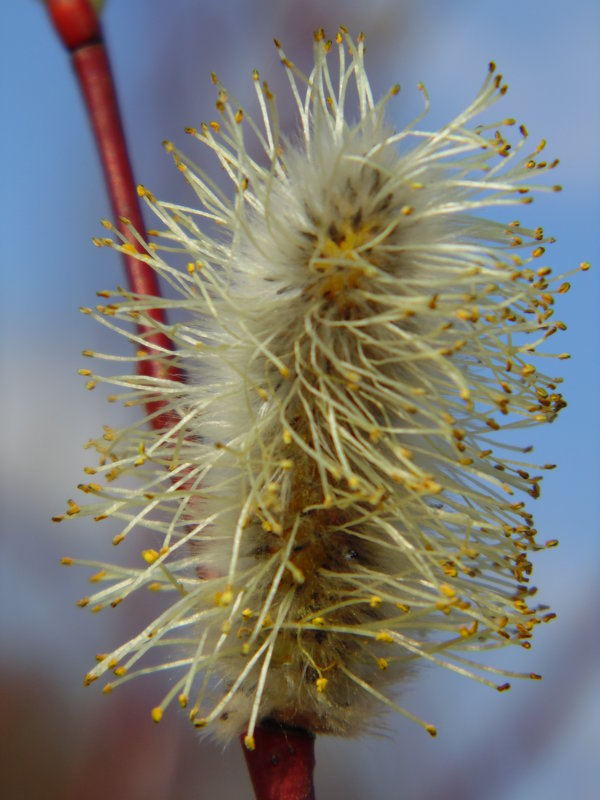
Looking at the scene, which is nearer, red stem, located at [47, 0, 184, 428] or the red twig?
the red twig

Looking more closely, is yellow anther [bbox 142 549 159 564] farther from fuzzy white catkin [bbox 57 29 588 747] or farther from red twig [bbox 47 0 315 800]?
red twig [bbox 47 0 315 800]

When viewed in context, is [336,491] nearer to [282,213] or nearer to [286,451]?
[286,451]

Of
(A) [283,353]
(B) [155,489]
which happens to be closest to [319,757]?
(B) [155,489]

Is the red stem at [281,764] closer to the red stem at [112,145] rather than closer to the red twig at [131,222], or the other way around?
the red twig at [131,222]

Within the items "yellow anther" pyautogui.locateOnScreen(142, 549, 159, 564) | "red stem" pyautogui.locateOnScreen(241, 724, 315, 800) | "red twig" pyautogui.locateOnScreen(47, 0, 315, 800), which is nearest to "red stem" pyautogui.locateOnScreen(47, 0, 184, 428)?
"red twig" pyautogui.locateOnScreen(47, 0, 315, 800)

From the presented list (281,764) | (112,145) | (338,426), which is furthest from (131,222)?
(281,764)

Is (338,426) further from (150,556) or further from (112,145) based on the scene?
→ (112,145)

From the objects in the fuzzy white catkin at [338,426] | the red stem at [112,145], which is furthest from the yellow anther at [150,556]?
the red stem at [112,145]
